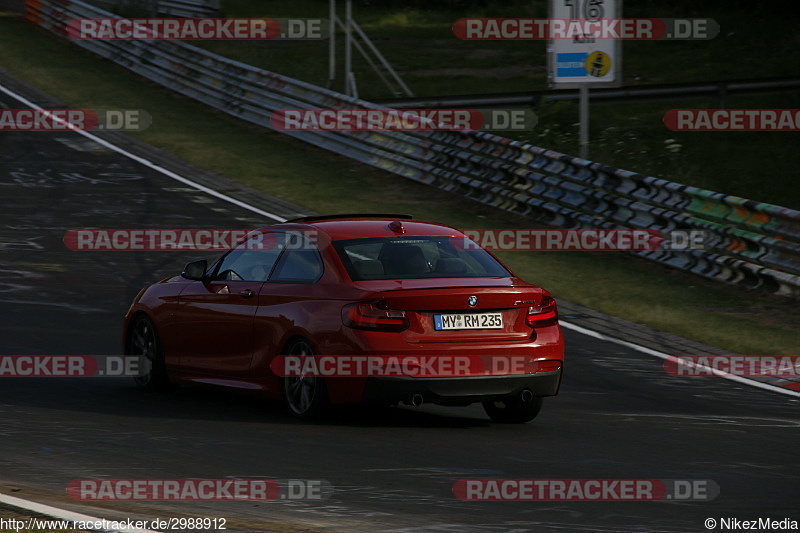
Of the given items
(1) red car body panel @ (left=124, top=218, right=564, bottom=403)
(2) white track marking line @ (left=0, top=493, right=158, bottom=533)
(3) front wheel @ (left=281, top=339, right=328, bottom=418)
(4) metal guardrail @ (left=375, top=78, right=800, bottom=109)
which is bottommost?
(3) front wheel @ (left=281, top=339, right=328, bottom=418)

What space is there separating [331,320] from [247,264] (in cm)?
147

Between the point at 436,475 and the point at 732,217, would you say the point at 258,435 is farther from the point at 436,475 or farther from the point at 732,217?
the point at 732,217

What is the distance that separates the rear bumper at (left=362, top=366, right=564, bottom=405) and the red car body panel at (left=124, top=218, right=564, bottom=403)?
4.6 inches

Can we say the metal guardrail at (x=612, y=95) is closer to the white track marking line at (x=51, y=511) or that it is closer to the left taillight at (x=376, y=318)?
the left taillight at (x=376, y=318)

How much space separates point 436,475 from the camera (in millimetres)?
7449

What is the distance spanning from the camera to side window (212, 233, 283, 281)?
9.81m

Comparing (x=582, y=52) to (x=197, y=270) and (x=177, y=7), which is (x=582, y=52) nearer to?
(x=197, y=270)

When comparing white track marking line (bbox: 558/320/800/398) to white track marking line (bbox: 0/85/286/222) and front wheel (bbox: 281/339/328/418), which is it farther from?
white track marking line (bbox: 0/85/286/222)

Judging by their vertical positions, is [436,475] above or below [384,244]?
below

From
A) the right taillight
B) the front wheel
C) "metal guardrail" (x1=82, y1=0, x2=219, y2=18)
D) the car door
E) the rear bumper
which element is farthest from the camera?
"metal guardrail" (x1=82, y1=0, x2=219, y2=18)

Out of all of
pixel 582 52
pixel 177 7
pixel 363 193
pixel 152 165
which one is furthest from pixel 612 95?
pixel 177 7

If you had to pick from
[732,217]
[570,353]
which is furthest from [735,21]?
[570,353]

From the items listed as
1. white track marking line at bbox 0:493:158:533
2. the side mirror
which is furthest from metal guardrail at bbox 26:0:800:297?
white track marking line at bbox 0:493:158:533

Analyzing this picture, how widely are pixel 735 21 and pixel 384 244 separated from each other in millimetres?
38356
